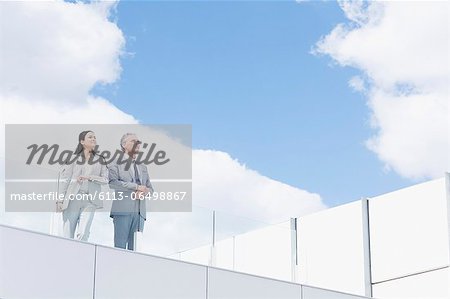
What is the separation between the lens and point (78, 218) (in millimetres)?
13836

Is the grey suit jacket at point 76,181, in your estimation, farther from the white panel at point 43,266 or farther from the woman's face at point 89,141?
the white panel at point 43,266

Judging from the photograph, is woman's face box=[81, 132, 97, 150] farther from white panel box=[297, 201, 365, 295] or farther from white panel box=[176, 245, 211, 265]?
white panel box=[297, 201, 365, 295]

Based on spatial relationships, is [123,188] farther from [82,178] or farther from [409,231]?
[409,231]

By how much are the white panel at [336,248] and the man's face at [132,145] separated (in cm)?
626

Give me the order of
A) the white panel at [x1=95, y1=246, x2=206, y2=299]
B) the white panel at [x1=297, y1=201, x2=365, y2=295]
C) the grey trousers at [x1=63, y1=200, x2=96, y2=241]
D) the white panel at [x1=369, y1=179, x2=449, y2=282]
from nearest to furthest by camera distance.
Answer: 1. the white panel at [x1=95, y1=246, x2=206, y2=299]
2. the grey trousers at [x1=63, y1=200, x2=96, y2=241]
3. the white panel at [x1=369, y1=179, x2=449, y2=282]
4. the white panel at [x1=297, y1=201, x2=365, y2=295]

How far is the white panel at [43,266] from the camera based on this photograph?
1218 cm

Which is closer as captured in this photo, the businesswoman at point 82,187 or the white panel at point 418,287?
the businesswoman at point 82,187

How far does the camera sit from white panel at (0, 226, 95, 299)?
12.2 metres

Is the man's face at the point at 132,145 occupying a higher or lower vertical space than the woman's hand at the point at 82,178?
higher

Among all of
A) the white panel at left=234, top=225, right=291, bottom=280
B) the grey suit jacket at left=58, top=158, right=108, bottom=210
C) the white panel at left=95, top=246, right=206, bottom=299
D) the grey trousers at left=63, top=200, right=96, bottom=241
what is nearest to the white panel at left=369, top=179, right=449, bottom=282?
the white panel at left=234, top=225, right=291, bottom=280

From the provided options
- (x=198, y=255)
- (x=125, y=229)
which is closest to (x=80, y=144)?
(x=125, y=229)

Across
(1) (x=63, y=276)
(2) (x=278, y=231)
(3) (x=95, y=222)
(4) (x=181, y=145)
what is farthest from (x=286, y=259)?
(1) (x=63, y=276)

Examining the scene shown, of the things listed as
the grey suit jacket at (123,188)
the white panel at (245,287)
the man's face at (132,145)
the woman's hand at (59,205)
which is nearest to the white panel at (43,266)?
the woman's hand at (59,205)

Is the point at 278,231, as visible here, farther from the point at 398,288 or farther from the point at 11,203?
the point at 11,203
